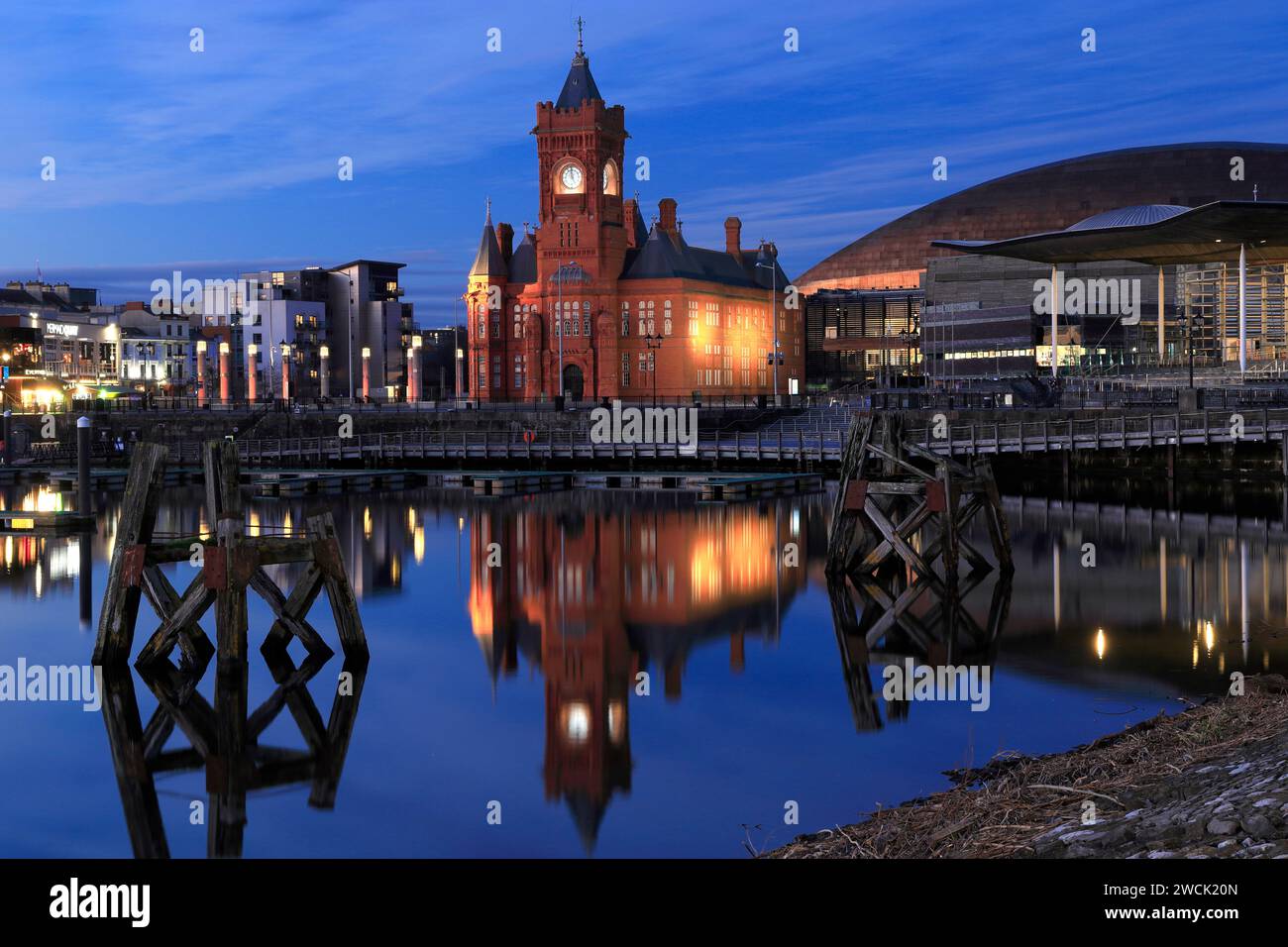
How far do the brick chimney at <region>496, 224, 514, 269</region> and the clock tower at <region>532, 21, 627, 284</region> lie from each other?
29.8ft

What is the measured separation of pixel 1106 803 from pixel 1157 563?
25090 millimetres

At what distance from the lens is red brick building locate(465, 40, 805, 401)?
101 m

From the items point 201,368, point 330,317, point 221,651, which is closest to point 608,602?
point 221,651

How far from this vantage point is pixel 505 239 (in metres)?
112

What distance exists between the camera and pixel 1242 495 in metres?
55.9

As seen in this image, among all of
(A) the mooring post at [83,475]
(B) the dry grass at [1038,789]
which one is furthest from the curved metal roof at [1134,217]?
(B) the dry grass at [1038,789]

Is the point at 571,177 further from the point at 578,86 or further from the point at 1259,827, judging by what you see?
the point at 1259,827

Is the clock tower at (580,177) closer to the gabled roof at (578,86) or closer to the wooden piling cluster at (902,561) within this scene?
the gabled roof at (578,86)

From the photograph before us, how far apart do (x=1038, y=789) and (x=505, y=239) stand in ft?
332

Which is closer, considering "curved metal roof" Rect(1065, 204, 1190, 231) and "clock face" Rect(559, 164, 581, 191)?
"curved metal roof" Rect(1065, 204, 1190, 231)

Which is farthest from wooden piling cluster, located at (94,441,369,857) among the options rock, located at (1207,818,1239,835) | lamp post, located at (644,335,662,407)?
lamp post, located at (644,335,662,407)

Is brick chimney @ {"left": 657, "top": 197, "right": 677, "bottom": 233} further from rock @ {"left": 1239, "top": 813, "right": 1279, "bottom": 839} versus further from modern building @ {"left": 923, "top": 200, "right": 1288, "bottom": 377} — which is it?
rock @ {"left": 1239, "top": 813, "right": 1279, "bottom": 839}
